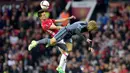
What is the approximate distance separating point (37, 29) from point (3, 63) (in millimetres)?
3329

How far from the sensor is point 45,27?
933 inches

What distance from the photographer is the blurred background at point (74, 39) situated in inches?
1224

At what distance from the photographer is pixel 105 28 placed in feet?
111

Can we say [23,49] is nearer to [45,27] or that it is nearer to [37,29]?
[37,29]

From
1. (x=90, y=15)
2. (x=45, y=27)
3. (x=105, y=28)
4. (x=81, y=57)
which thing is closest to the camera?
(x=45, y=27)

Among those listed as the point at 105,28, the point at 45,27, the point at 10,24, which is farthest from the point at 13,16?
the point at 45,27

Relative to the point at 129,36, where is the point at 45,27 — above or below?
above

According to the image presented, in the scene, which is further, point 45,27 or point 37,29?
point 37,29

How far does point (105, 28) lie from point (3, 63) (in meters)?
5.82

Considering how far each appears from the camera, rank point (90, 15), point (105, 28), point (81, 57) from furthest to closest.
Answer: point (90, 15) < point (105, 28) < point (81, 57)

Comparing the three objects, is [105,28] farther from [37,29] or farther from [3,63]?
[3,63]

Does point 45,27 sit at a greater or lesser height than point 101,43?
greater

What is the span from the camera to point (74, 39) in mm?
31828

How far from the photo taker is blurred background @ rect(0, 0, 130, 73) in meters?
31.1
